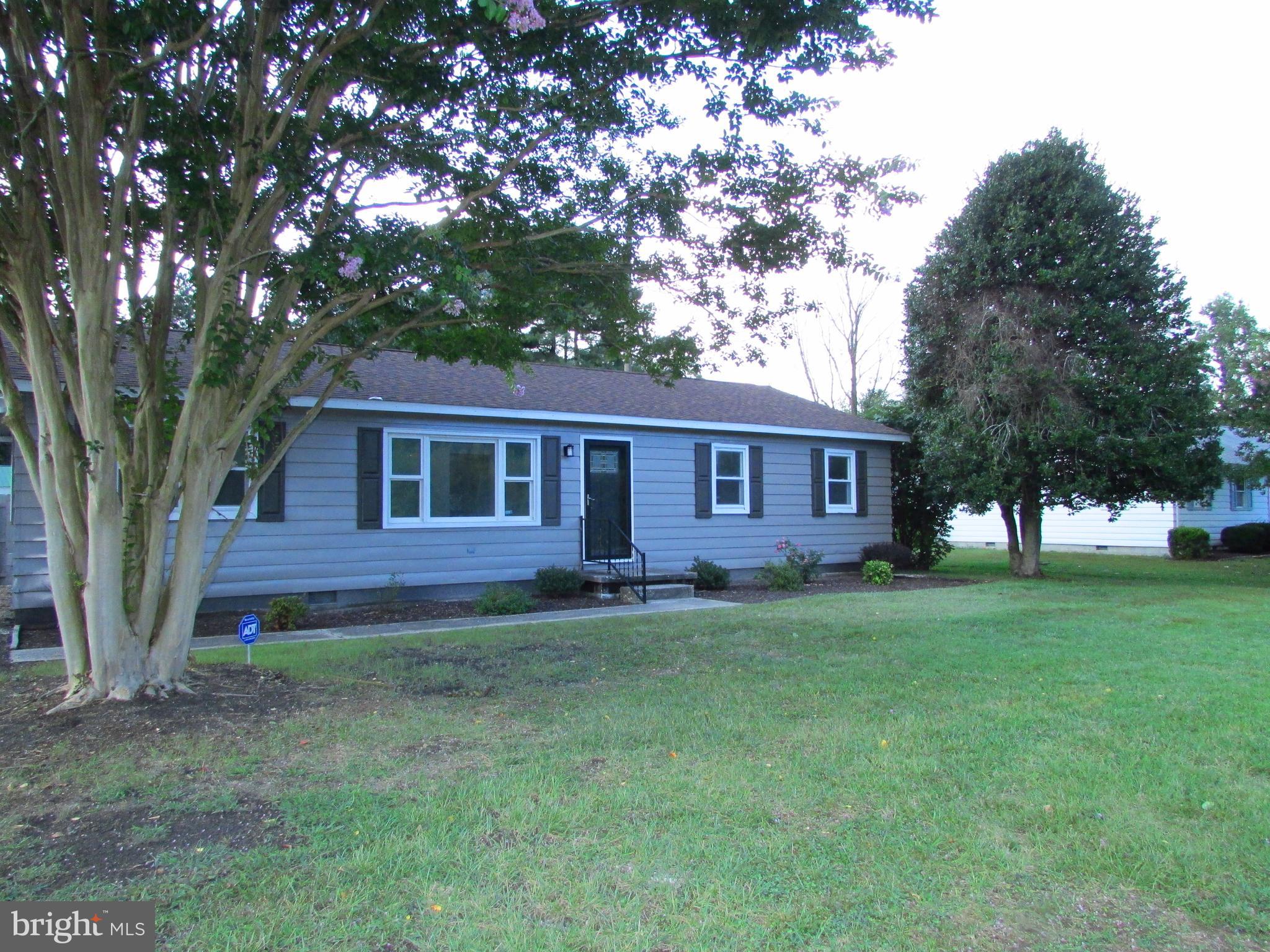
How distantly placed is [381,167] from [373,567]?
6123 millimetres

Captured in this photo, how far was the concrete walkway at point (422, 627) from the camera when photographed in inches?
326

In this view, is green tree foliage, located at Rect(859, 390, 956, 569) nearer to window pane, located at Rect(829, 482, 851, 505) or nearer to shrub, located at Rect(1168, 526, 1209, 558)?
window pane, located at Rect(829, 482, 851, 505)

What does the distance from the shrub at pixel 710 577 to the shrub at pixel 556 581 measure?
83.3 inches

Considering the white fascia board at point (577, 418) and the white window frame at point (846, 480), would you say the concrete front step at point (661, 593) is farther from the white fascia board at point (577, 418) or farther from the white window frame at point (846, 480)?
the white window frame at point (846, 480)

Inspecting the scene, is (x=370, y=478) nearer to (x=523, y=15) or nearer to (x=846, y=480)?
(x=523, y=15)

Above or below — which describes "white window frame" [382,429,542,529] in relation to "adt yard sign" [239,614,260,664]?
above

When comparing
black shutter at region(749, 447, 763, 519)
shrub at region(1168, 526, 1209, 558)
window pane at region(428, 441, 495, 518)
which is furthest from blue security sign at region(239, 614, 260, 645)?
shrub at region(1168, 526, 1209, 558)

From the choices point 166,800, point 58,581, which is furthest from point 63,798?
point 58,581

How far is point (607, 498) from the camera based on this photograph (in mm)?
13727

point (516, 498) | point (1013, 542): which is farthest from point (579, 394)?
point (1013, 542)

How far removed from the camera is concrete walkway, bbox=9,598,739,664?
27.2 feet

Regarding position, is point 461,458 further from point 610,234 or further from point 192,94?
point 192,94

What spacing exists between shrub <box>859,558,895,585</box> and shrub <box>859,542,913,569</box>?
2.97 feet

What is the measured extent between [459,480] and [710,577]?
423 cm
